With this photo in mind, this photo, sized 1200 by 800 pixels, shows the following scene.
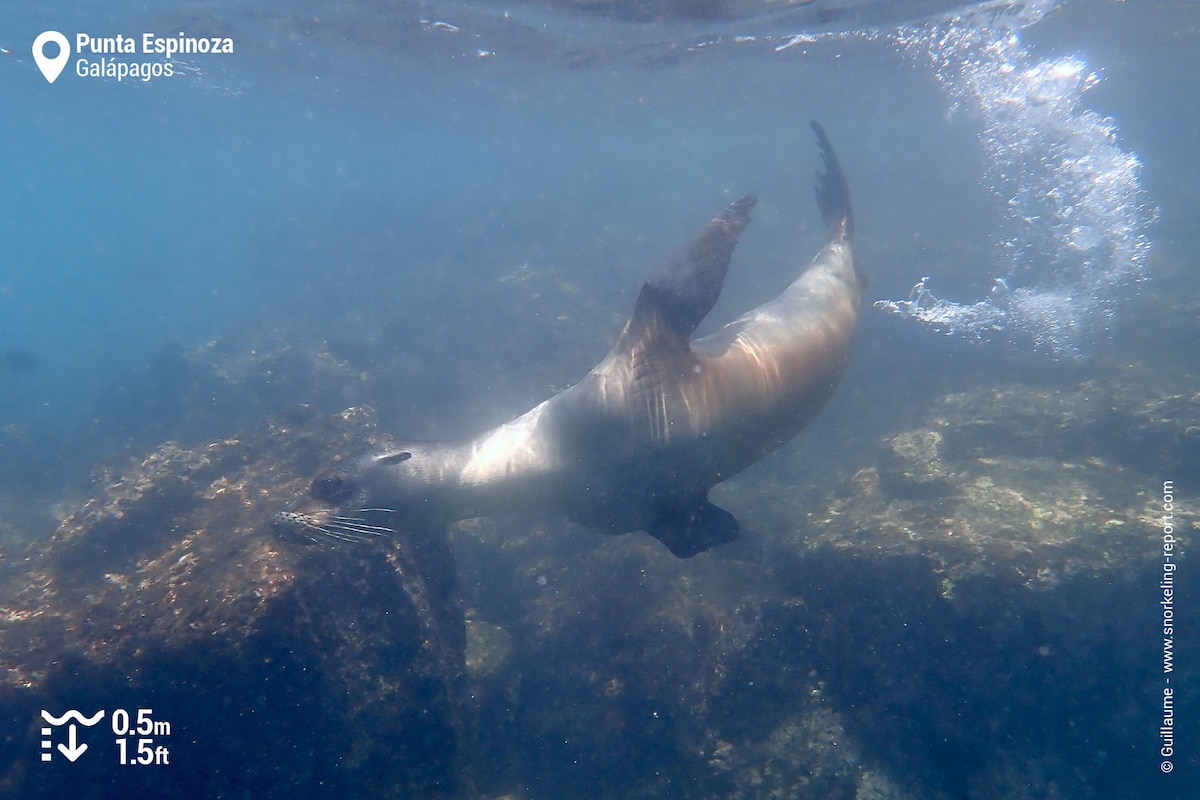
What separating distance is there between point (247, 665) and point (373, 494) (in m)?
1.33

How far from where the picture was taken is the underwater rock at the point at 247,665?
369cm

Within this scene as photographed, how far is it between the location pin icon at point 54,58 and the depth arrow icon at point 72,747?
69.0 feet

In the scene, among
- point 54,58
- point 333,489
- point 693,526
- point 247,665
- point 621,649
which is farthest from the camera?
point 54,58

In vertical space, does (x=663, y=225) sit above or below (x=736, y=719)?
above

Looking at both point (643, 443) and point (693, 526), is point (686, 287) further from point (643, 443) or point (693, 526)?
point (693, 526)

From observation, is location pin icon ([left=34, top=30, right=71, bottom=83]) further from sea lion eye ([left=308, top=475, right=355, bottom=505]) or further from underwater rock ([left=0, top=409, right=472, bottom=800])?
sea lion eye ([left=308, top=475, right=355, bottom=505])

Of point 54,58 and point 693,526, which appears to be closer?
point 693,526

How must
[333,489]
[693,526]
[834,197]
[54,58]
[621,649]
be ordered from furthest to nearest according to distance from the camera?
[54,58] < [834,197] < [621,649] < [693,526] < [333,489]

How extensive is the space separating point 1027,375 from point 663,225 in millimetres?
14886

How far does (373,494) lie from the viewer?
429cm

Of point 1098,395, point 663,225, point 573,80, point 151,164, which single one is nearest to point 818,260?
point 1098,395

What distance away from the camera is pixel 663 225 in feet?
76.3

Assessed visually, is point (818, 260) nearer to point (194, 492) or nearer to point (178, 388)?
point (194, 492)

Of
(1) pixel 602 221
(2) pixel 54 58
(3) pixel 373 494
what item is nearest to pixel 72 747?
(3) pixel 373 494
